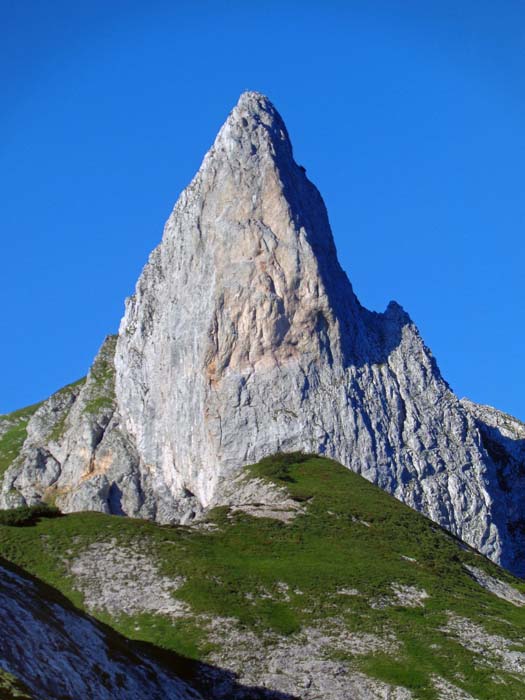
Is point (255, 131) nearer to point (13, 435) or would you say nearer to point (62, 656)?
point (13, 435)

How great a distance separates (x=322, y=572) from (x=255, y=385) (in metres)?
43.3

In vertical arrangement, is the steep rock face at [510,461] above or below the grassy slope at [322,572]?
above

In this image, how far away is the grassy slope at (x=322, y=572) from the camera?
211 feet

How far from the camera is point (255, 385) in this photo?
11950 cm

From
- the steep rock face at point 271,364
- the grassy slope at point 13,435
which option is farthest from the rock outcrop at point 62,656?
the grassy slope at point 13,435

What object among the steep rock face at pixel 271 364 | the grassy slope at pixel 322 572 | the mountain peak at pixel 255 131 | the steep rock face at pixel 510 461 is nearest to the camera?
the grassy slope at pixel 322 572

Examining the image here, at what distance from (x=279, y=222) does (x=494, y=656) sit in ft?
228

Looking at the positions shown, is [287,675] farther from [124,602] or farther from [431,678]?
[124,602]

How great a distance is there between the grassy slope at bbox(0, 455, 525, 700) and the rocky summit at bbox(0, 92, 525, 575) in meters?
16.2

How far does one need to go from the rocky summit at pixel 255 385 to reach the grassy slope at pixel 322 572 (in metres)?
16.2

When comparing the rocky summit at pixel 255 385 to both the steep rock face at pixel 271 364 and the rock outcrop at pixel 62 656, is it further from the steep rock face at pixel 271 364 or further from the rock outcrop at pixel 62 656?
the rock outcrop at pixel 62 656

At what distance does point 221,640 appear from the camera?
2549 inches

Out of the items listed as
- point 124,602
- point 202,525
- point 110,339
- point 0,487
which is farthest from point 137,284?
point 124,602

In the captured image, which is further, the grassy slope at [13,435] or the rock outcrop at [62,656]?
the grassy slope at [13,435]
